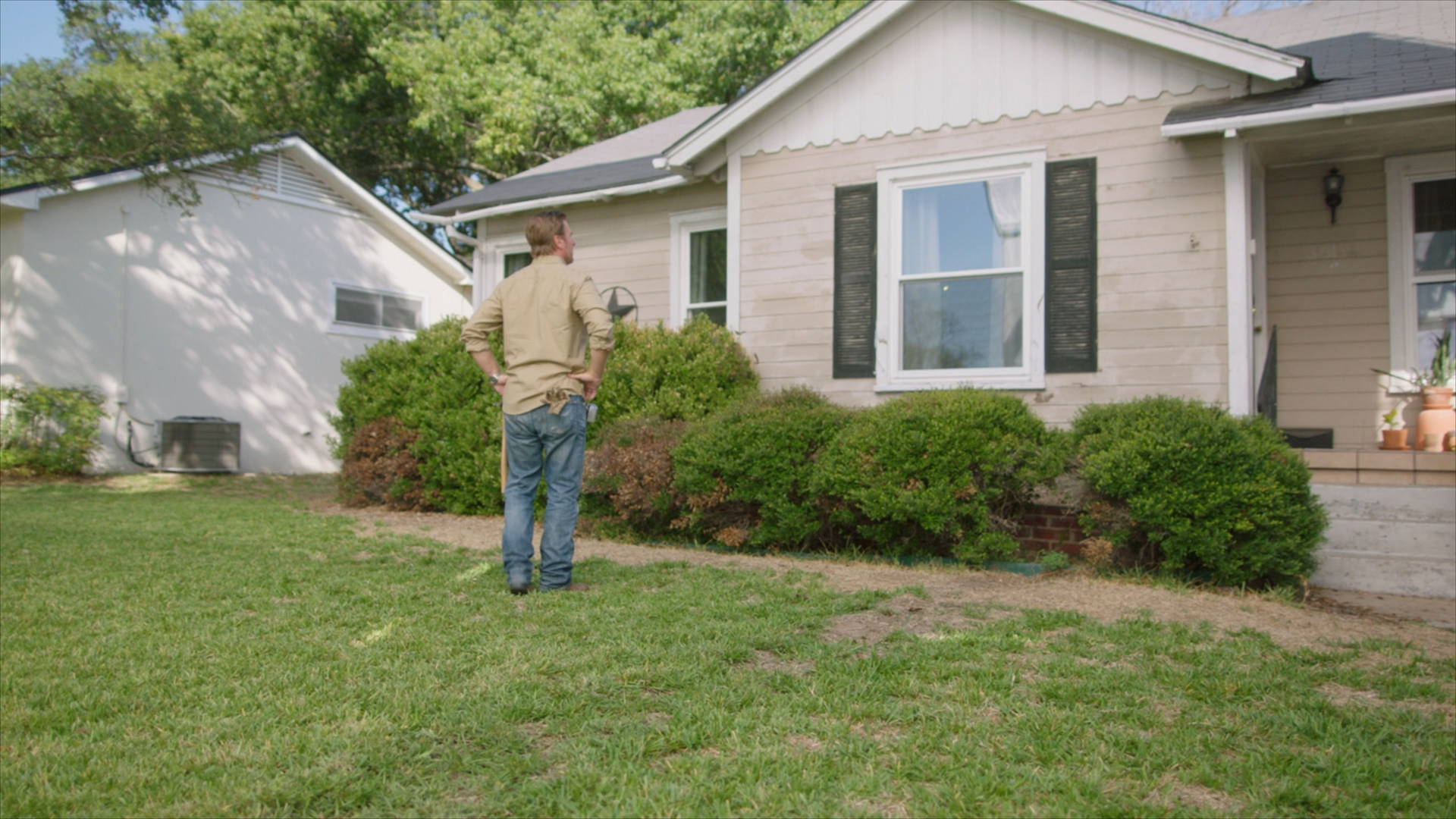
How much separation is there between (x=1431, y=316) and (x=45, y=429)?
15.0 metres

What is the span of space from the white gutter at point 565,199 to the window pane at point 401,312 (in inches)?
236

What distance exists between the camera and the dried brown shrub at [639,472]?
7.41 meters

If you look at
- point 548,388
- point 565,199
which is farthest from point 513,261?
point 548,388

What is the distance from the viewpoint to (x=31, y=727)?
3.19 metres

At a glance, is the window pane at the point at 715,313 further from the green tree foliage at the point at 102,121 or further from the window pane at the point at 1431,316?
the window pane at the point at 1431,316

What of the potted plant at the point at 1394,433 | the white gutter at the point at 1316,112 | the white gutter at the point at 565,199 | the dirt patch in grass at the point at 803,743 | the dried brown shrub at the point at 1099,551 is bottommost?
the dirt patch in grass at the point at 803,743

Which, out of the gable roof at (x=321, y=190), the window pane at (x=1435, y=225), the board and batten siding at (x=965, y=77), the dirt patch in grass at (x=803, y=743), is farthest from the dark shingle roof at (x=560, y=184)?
the dirt patch in grass at (x=803, y=743)

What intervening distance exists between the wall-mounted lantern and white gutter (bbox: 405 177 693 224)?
5459mm

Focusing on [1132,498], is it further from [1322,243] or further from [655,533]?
[1322,243]

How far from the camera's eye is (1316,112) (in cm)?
689

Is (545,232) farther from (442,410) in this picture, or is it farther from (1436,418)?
(1436,418)

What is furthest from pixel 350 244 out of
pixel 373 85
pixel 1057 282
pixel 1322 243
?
pixel 1322 243

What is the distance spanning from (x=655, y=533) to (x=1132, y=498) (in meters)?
3.46

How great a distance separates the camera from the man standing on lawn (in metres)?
5.14
